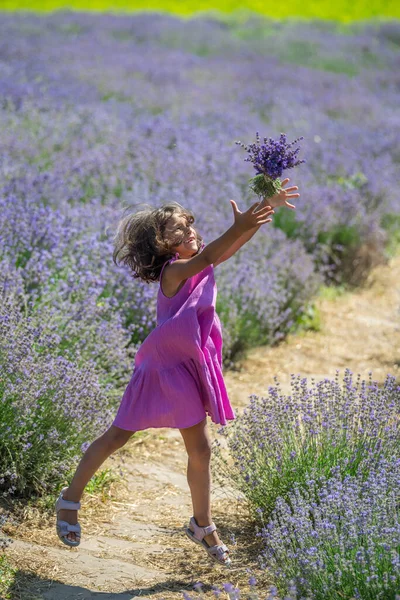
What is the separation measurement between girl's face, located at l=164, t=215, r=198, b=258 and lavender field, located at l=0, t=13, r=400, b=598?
670mm

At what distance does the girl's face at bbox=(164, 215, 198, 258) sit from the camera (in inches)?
104

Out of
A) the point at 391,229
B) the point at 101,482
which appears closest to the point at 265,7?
the point at 391,229

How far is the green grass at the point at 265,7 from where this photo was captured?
20.1 metres

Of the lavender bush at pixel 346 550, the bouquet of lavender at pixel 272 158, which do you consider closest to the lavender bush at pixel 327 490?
the lavender bush at pixel 346 550

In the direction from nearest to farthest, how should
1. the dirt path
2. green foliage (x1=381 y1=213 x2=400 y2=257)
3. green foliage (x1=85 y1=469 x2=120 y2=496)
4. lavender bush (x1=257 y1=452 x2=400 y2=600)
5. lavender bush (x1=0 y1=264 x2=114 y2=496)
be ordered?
lavender bush (x1=257 y1=452 x2=400 y2=600), the dirt path, lavender bush (x1=0 y1=264 x2=114 y2=496), green foliage (x1=85 y1=469 x2=120 y2=496), green foliage (x1=381 y1=213 x2=400 y2=257)

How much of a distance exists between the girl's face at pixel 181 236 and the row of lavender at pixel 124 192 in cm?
44

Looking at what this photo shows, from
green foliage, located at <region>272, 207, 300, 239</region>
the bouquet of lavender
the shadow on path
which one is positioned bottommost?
the shadow on path

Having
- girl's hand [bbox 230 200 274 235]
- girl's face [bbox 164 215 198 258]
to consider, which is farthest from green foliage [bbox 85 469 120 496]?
girl's hand [bbox 230 200 274 235]

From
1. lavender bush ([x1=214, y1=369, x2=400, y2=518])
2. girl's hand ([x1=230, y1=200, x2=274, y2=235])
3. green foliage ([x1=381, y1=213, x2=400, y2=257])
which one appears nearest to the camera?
girl's hand ([x1=230, y1=200, x2=274, y2=235])

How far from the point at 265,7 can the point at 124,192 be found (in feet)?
57.0

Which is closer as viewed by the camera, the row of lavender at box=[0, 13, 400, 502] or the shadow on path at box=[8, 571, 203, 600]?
the shadow on path at box=[8, 571, 203, 600]

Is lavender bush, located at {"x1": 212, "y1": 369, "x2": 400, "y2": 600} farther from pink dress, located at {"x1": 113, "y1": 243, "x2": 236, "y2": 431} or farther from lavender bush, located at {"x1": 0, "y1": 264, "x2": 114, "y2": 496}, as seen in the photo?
lavender bush, located at {"x1": 0, "y1": 264, "x2": 114, "y2": 496}

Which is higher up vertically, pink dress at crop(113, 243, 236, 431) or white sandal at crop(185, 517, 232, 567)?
pink dress at crop(113, 243, 236, 431)

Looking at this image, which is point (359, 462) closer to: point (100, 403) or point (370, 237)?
point (100, 403)
